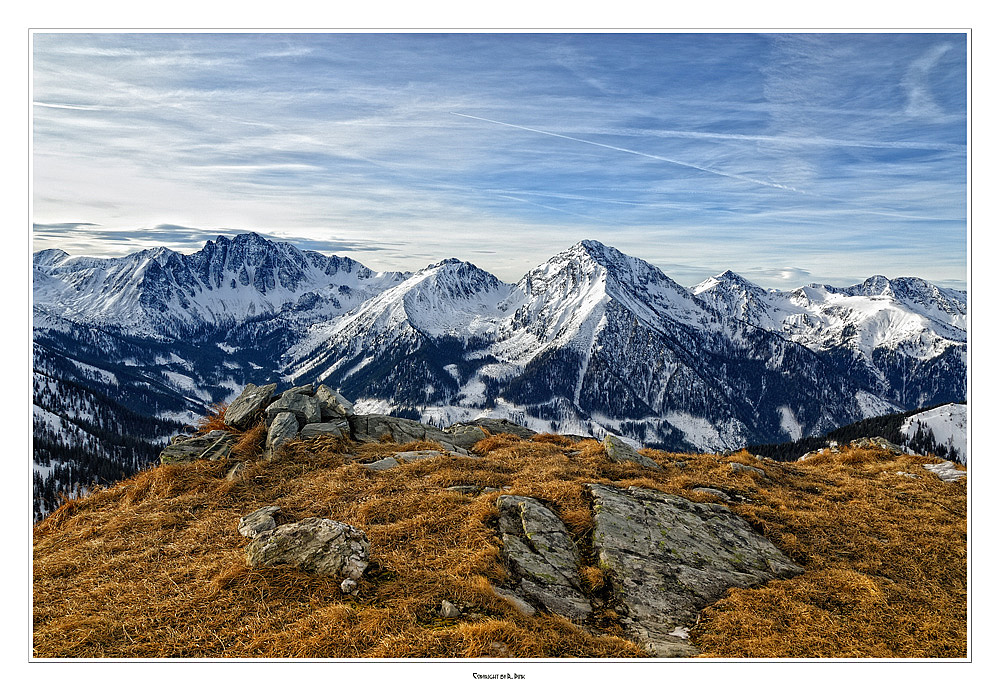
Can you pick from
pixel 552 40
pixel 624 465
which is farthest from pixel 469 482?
pixel 552 40

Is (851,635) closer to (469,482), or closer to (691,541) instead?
(691,541)

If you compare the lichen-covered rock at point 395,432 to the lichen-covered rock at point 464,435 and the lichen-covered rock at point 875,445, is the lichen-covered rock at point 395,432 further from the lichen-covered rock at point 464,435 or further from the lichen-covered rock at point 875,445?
the lichen-covered rock at point 875,445

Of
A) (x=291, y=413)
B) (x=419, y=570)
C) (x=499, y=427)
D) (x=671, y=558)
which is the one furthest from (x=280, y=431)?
(x=671, y=558)

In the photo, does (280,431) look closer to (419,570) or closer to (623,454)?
(419,570)

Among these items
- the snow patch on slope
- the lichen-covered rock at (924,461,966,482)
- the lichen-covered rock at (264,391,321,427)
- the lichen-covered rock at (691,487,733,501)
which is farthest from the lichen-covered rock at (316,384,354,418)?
Answer: the snow patch on slope
